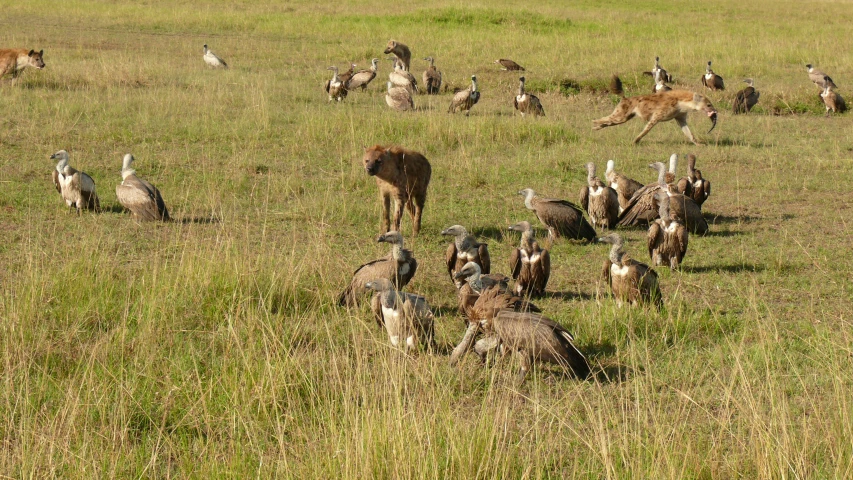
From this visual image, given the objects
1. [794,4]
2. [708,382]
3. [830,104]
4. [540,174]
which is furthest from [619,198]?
[794,4]

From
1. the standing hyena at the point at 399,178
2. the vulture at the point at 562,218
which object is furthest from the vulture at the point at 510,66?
the vulture at the point at 562,218

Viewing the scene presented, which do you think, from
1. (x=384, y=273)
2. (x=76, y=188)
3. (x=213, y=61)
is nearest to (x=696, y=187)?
(x=384, y=273)

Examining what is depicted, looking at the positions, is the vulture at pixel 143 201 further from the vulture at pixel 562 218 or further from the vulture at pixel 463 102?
the vulture at pixel 463 102

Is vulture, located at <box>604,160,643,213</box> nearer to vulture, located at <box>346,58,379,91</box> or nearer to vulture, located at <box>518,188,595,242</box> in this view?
vulture, located at <box>518,188,595,242</box>

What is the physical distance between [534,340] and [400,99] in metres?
9.86

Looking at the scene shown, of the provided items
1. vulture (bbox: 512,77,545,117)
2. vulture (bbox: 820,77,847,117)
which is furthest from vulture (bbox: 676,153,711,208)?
vulture (bbox: 820,77,847,117)

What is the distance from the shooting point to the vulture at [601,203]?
8.34 meters

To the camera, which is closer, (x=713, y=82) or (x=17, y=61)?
(x=17, y=61)

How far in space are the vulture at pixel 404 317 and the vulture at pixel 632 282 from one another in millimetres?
1287

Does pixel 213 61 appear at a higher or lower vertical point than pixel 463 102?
higher

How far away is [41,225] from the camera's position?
7.55 meters

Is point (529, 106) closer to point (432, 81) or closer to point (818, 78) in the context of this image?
point (432, 81)

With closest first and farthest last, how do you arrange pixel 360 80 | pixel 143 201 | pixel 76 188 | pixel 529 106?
1. pixel 143 201
2. pixel 76 188
3. pixel 529 106
4. pixel 360 80

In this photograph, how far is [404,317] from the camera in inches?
197
